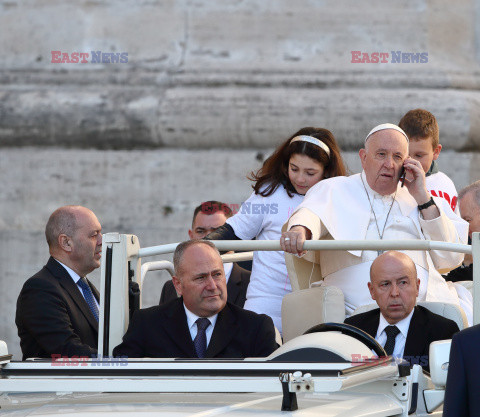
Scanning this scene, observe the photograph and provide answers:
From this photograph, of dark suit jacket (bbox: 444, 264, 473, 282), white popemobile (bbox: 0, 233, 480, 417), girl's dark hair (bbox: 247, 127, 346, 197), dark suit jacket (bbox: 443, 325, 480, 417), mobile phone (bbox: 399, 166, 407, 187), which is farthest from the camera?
dark suit jacket (bbox: 444, 264, 473, 282)

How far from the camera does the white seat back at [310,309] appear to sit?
17.2 ft

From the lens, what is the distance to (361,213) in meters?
5.77

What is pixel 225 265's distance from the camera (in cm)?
691

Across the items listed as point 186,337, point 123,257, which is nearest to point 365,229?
point 186,337

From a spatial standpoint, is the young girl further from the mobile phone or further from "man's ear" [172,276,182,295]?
"man's ear" [172,276,182,295]

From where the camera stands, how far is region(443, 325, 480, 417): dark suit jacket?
3143 mm

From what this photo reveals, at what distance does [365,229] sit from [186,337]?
49.7 inches

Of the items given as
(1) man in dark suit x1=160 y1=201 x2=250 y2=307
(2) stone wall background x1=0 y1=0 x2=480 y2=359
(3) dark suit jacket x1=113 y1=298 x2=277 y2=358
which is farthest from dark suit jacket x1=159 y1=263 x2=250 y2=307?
(3) dark suit jacket x1=113 y1=298 x2=277 y2=358

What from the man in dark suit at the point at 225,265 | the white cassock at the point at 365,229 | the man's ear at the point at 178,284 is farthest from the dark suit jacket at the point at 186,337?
the man in dark suit at the point at 225,265

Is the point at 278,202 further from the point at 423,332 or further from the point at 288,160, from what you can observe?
the point at 423,332

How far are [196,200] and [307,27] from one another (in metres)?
1.47

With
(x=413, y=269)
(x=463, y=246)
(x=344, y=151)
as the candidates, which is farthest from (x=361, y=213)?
(x=344, y=151)

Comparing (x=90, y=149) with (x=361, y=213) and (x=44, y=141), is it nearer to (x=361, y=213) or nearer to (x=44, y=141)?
(x=44, y=141)

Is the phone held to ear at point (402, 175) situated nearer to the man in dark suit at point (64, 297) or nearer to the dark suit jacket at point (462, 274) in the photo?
the dark suit jacket at point (462, 274)
